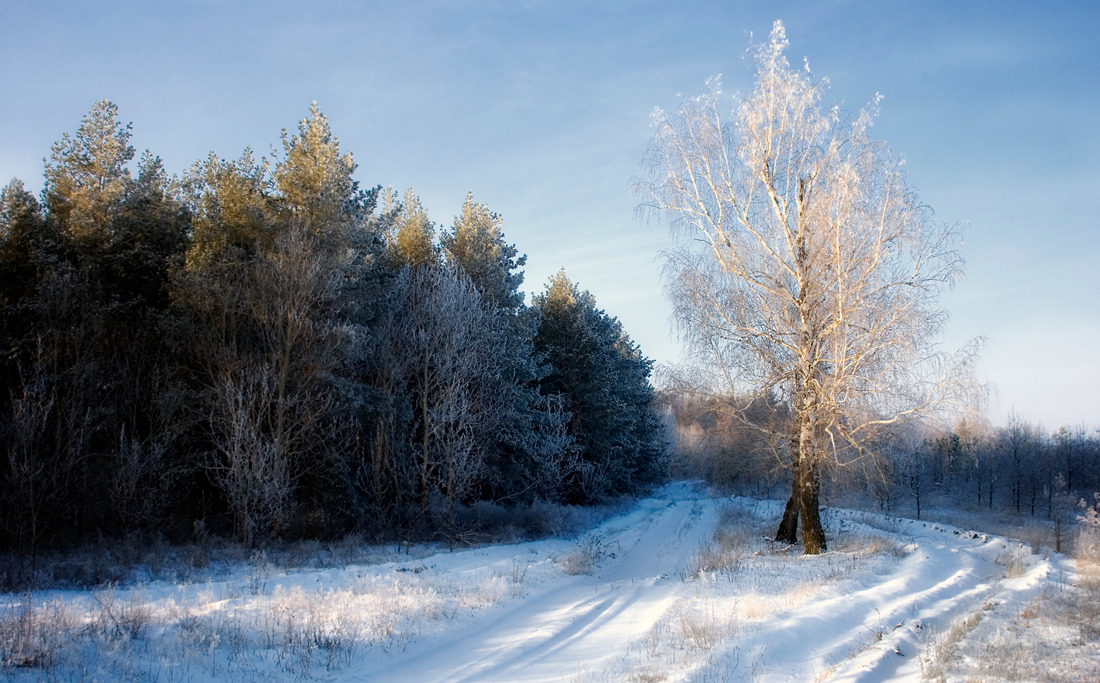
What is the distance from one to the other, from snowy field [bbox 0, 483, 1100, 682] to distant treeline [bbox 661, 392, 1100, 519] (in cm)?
316

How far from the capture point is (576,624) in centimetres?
958

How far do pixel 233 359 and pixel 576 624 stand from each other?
1397 centimetres

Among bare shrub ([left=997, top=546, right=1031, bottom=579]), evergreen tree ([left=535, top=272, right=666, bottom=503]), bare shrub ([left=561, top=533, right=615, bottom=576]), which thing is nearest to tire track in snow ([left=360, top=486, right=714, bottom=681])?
bare shrub ([left=561, top=533, right=615, bottom=576])

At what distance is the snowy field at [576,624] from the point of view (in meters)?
6.52

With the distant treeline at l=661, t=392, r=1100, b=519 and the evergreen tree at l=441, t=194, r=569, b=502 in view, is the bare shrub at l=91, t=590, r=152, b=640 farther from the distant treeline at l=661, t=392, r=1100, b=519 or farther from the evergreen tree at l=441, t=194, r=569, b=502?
the evergreen tree at l=441, t=194, r=569, b=502

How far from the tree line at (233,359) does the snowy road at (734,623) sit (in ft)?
24.1

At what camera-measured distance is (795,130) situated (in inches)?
625

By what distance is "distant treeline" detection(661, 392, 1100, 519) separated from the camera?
647 inches

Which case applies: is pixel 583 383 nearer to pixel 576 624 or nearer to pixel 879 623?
pixel 576 624

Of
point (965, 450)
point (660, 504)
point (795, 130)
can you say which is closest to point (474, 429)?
point (795, 130)

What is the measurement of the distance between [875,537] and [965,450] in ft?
172

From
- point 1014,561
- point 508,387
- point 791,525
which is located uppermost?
point 508,387

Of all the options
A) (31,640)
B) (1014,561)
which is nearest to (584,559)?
(1014,561)

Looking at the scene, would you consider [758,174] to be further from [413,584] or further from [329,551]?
[329,551]
